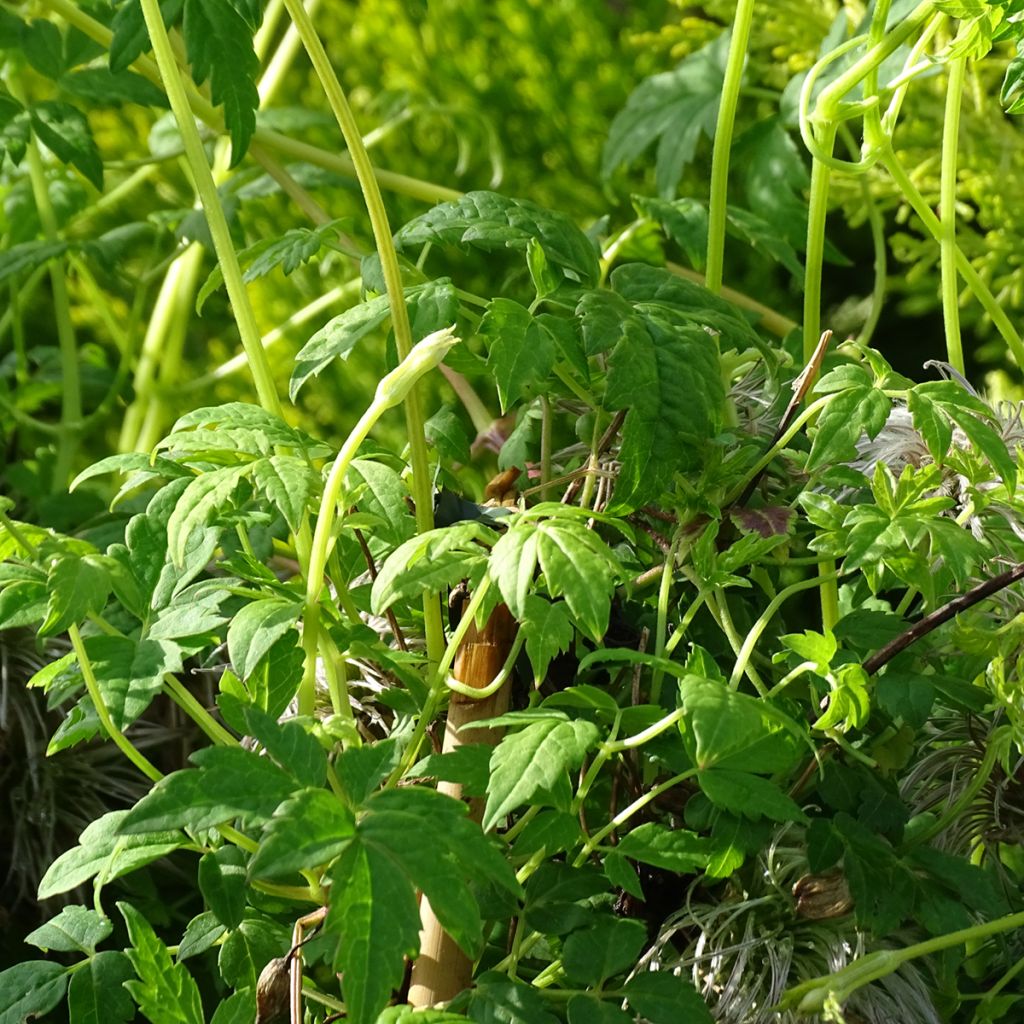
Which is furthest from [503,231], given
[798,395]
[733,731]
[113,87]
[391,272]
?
[113,87]

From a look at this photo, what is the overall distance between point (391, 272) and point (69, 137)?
1.66ft

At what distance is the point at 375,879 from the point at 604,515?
21 cm

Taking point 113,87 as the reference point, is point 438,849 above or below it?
below

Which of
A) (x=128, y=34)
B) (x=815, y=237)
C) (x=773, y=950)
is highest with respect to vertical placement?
(x=128, y=34)

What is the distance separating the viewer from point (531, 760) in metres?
0.48

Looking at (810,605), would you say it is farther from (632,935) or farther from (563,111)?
(563,111)

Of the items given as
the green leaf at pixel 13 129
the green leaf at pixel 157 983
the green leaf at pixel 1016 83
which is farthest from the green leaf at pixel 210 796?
the green leaf at pixel 13 129

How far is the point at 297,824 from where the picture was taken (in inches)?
17.2

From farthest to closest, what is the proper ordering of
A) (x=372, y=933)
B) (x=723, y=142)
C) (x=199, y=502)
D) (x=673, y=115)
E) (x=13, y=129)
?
(x=673, y=115)
(x=13, y=129)
(x=723, y=142)
(x=199, y=502)
(x=372, y=933)

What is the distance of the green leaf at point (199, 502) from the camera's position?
51 centimetres

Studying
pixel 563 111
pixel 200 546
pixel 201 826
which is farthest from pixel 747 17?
pixel 563 111

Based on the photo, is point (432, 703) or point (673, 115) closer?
point (432, 703)

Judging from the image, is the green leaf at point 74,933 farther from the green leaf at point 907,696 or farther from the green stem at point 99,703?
the green leaf at point 907,696

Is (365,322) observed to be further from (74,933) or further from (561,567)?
(74,933)
